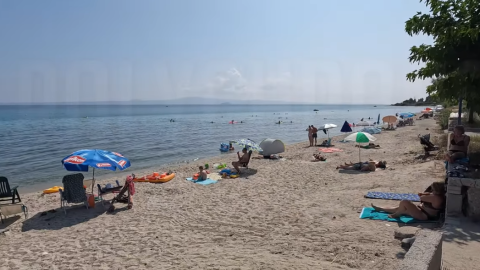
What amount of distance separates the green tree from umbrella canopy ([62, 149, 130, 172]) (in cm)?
788

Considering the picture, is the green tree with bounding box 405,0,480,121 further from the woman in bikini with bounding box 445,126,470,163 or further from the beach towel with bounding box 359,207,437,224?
the beach towel with bounding box 359,207,437,224

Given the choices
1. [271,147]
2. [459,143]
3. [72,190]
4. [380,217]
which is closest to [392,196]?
[380,217]

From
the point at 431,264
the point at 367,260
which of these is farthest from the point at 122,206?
the point at 431,264

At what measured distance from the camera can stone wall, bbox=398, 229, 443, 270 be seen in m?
3.21

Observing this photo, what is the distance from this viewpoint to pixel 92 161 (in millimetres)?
8719

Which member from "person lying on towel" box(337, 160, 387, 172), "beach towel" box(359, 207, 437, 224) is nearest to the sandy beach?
"beach towel" box(359, 207, 437, 224)

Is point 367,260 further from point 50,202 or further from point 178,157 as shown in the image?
point 178,157

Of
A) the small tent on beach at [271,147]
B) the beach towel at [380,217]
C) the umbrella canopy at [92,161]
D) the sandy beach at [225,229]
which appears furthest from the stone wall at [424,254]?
the small tent on beach at [271,147]

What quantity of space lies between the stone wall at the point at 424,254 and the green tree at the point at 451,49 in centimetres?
450

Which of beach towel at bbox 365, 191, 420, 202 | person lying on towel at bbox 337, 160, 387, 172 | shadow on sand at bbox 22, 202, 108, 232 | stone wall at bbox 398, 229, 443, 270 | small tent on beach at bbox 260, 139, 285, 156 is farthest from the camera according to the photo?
small tent on beach at bbox 260, 139, 285, 156

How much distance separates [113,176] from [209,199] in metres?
8.40

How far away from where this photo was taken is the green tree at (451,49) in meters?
6.95

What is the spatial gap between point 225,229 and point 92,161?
13.6 ft

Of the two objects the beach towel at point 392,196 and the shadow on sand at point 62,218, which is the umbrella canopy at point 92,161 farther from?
the beach towel at point 392,196
